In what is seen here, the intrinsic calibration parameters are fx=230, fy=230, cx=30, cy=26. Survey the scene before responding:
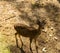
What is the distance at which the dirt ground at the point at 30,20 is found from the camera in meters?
5.02

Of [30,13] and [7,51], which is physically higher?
[30,13]

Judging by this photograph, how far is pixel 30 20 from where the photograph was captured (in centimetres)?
568

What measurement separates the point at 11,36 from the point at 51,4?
1719 millimetres

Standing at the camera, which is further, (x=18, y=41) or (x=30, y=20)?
(x=30, y=20)

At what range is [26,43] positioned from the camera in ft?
16.6

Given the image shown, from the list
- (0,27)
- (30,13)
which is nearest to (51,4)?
(30,13)

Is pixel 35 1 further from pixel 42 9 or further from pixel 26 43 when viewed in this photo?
pixel 26 43

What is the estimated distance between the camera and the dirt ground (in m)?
5.02

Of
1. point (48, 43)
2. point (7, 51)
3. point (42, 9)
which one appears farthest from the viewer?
point (42, 9)

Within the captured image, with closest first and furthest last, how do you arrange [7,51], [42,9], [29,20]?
[7,51], [29,20], [42,9]

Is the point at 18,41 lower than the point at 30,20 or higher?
lower

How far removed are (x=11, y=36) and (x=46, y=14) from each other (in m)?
1.28

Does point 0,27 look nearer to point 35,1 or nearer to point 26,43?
point 26,43

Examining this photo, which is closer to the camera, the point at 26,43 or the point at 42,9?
the point at 26,43
